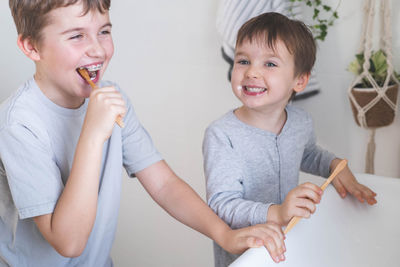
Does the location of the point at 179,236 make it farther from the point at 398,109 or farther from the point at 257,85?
the point at 257,85

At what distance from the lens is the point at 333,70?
4.59 ft

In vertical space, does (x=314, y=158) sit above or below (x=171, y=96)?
above

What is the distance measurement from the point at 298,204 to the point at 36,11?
0.53 meters

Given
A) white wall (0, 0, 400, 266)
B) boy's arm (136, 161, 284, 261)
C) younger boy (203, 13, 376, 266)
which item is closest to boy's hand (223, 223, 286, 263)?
boy's arm (136, 161, 284, 261)

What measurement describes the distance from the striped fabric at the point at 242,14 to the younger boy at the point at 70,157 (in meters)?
0.54

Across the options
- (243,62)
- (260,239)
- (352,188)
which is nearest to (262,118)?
(243,62)

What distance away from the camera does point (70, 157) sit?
90 cm

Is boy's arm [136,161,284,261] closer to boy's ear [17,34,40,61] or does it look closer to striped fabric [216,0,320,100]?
boy's ear [17,34,40,61]

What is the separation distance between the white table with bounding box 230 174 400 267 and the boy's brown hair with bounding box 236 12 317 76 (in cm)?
28

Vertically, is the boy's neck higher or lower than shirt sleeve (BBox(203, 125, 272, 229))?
higher

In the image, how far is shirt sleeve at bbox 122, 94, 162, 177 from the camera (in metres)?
0.99

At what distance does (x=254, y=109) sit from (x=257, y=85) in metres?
0.07

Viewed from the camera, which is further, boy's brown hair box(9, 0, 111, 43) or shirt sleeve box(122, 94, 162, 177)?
shirt sleeve box(122, 94, 162, 177)

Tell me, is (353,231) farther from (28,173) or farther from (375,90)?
(28,173)
